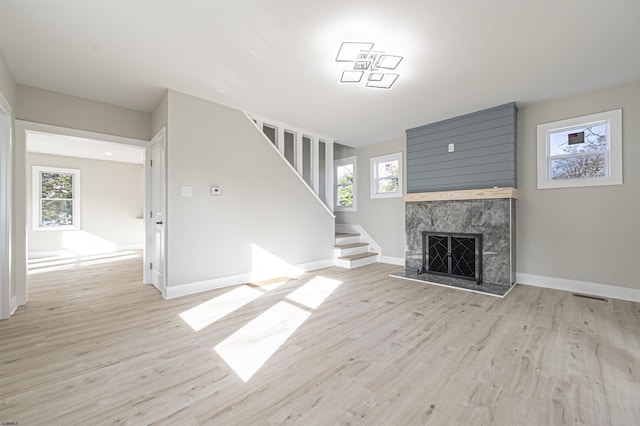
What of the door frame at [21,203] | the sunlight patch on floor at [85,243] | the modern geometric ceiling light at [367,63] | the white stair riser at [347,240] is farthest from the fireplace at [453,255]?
the sunlight patch on floor at [85,243]

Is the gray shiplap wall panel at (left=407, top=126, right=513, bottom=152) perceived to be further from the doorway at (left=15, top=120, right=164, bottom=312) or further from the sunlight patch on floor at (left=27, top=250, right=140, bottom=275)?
the sunlight patch on floor at (left=27, top=250, right=140, bottom=275)

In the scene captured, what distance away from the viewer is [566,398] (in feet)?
5.04

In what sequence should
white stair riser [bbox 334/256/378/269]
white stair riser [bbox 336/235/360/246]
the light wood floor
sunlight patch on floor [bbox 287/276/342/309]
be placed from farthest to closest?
white stair riser [bbox 336/235/360/246]
white stair riser [bbox 334/256/378/269]
sunlight patch on floor [bbox 287/276/342/309]
the light wood floor

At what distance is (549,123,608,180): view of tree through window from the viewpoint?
11.3ft

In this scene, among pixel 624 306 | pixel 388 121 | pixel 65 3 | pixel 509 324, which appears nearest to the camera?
pixel 65 3

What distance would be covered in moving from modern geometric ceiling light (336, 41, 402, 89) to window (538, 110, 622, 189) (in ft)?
8.66

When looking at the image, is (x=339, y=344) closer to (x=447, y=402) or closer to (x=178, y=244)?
(x=447, y=402)

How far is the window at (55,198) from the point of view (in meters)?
6.42

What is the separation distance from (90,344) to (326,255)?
375 centimetres

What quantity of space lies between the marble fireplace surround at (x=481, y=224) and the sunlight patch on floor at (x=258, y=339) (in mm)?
2473

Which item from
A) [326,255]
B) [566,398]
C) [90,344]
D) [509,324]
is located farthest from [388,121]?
[90,344]

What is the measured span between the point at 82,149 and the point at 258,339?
7.06 m

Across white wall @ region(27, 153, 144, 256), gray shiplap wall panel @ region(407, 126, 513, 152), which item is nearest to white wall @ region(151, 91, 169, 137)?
gray shiplap wall panel @ region(407, 126, 513, 152)

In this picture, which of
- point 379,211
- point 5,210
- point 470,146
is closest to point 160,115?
point 5,210
